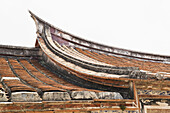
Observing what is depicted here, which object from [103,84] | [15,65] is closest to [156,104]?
[103,84]

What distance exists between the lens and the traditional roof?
10.5 feet

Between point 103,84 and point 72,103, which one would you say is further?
point 103,84

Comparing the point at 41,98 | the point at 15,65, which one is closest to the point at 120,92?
the point at 41,98

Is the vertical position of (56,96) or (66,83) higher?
(66,83)

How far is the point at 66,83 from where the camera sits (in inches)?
177

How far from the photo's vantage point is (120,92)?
13.3ft

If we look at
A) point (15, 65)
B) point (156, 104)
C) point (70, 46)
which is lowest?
point (156, 104)

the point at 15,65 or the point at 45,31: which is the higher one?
the point at 45,31

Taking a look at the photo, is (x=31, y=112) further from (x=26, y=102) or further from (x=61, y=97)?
(x=61, y=97)

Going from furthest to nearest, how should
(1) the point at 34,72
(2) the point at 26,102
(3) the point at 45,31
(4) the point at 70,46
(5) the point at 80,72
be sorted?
(4) the point at 70,46, (3) the point at 45,31, (1) the point at 34,72, (5) the point at 80,72, (2) the point at 26,102

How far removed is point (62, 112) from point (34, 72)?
1.78m

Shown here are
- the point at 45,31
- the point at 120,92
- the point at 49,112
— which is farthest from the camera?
the point at 45,31

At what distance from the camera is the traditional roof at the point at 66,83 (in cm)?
320

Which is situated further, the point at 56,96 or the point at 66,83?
the point at 66,83
